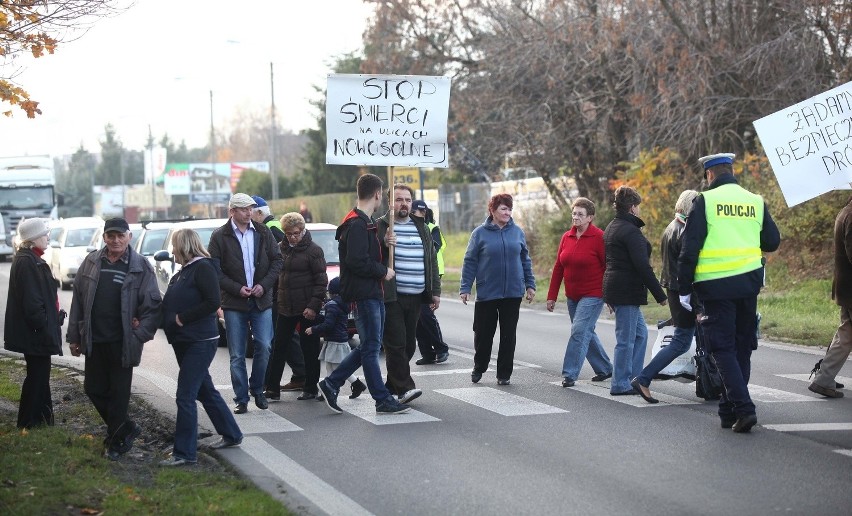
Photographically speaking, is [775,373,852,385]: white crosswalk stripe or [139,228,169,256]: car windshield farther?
[139,228,169,256]: car windshield

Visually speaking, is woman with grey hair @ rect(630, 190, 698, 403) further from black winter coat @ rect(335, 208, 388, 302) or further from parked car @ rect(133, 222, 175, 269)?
parked car @ rect(133, 222, 175, 269)

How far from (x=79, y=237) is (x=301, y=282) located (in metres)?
24.0

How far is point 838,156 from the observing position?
10289mm

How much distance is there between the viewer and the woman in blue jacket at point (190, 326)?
318 inches

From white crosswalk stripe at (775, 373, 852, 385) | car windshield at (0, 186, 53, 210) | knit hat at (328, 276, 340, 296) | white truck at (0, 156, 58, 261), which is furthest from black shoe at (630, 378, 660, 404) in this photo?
car windshield at (0, 186, 53, 210)

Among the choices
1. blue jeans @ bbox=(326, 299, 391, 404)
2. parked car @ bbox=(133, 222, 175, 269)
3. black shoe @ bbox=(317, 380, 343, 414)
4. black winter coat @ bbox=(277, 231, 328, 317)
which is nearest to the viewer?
blue jeans @ bbox=(326, 299, 391, 404)

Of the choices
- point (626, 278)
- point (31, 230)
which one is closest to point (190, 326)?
point (31, 230)

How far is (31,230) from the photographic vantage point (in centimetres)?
898

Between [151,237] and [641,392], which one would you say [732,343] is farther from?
[151,237]

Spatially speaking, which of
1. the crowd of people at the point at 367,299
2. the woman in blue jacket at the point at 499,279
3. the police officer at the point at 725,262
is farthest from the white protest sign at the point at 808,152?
the woman in blue jacket at the point at 499,279

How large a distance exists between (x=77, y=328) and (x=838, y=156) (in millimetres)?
6354

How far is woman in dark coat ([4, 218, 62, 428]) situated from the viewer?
890 centimetres

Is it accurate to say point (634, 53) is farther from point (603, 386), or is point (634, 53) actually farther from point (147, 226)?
point (603, 386)

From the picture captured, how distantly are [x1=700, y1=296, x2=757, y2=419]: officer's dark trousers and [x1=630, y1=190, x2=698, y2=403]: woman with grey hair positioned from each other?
1033 mm
